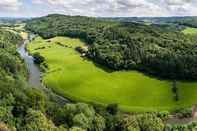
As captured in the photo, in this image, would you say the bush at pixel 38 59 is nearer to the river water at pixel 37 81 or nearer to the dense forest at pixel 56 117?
the river water at pixel 37 81

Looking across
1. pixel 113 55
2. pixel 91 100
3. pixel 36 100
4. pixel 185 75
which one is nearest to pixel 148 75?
pixel 185 75

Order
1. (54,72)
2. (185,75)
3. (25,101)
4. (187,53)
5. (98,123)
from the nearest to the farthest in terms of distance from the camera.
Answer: (98,123) < (25,101) < (185,75) < (54,72) < (187,53)

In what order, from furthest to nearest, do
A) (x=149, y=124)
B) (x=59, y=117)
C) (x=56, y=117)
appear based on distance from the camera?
(x=56, y=117) < (x=59, y=117) < (x=149, y=124)

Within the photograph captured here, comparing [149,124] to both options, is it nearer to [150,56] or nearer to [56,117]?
[56,117]

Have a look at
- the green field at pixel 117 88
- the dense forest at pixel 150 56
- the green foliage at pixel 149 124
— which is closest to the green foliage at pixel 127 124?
the green foliage at pixel 149 124

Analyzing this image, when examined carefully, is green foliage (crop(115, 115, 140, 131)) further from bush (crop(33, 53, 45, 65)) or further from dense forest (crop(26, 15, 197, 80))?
bush (crop(33, 53, 45, 65))

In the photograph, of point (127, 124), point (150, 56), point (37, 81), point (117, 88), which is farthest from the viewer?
point (150, 56)

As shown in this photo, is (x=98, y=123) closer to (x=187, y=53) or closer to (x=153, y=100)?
(x=153, y=100)

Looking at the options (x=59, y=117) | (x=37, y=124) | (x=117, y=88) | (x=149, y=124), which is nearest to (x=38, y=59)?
(x=117, y=88)
